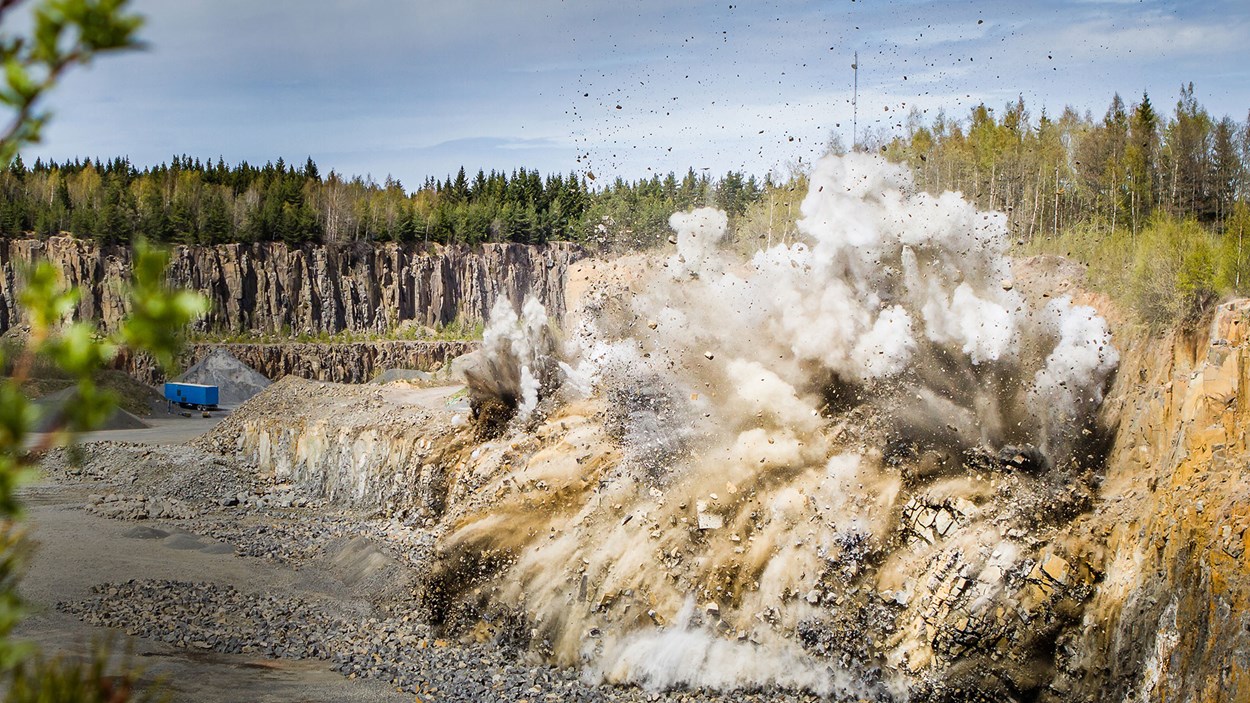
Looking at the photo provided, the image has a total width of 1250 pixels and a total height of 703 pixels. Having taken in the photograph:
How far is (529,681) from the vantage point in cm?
2148

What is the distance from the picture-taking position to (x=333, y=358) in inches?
4166

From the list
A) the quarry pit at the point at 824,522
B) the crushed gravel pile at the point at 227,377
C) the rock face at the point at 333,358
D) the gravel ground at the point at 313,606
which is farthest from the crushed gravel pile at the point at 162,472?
the rock face at the point at 333,358

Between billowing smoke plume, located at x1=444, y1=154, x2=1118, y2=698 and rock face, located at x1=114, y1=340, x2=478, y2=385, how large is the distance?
75617 millimetres

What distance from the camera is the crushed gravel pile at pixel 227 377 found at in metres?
89.1

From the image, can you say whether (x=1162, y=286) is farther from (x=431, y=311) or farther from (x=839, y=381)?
(x=431, y=311)

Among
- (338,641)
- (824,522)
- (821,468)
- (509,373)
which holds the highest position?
(509,373)

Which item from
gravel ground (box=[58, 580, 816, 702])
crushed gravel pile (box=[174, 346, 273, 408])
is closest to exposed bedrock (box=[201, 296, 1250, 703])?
gravel ground (box=[58, 580, 816, 702])

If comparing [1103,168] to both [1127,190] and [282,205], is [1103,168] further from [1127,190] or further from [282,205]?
[282,205]

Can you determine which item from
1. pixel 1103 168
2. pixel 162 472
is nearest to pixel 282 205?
pixel 162 472

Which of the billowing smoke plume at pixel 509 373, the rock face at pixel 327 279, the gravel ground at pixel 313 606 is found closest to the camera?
the gravel ground at pixel 313 606

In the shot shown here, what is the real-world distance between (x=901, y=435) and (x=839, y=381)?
2.44 metres

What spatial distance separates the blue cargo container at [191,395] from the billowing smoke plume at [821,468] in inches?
2328

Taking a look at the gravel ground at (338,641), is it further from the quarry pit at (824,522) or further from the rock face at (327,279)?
the rock face at (327,279)

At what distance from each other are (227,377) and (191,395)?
11413 mm
